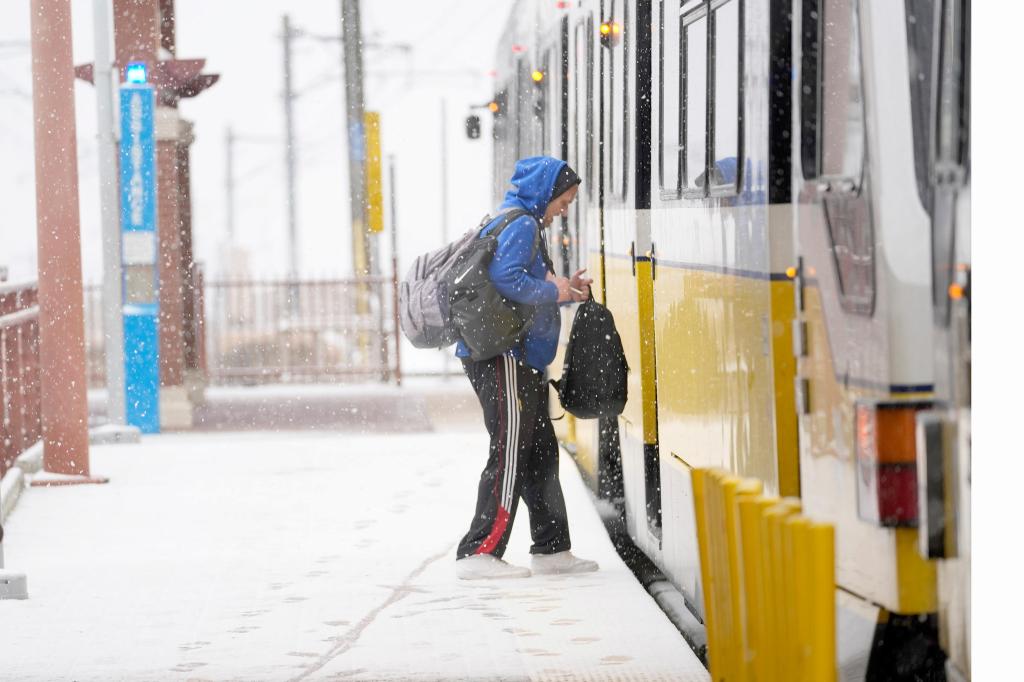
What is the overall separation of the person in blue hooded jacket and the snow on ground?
0.70 feet

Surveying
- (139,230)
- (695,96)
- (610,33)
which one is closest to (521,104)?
(139,230)

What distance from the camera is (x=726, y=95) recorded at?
557 cm

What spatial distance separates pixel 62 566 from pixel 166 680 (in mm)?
2398

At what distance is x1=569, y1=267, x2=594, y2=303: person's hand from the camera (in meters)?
7.17

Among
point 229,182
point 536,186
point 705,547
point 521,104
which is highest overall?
point 229,182

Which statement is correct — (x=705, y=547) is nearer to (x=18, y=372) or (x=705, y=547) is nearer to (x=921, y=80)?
(x=921, y=80)

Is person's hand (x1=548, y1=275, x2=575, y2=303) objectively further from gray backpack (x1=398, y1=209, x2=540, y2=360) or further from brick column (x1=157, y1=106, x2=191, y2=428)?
brick column (x1=157, y1=106, x2=191, y2=428)

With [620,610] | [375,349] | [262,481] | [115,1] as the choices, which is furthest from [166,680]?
[375,349]

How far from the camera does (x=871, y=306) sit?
165 inches

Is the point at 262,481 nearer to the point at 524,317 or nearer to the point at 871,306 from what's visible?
the point at 524,317

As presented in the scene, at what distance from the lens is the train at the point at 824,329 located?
394 centimetres

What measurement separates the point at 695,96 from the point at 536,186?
1254mm

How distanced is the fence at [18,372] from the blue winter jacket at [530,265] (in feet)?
10.8

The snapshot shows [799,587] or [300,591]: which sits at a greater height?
[799,587]
